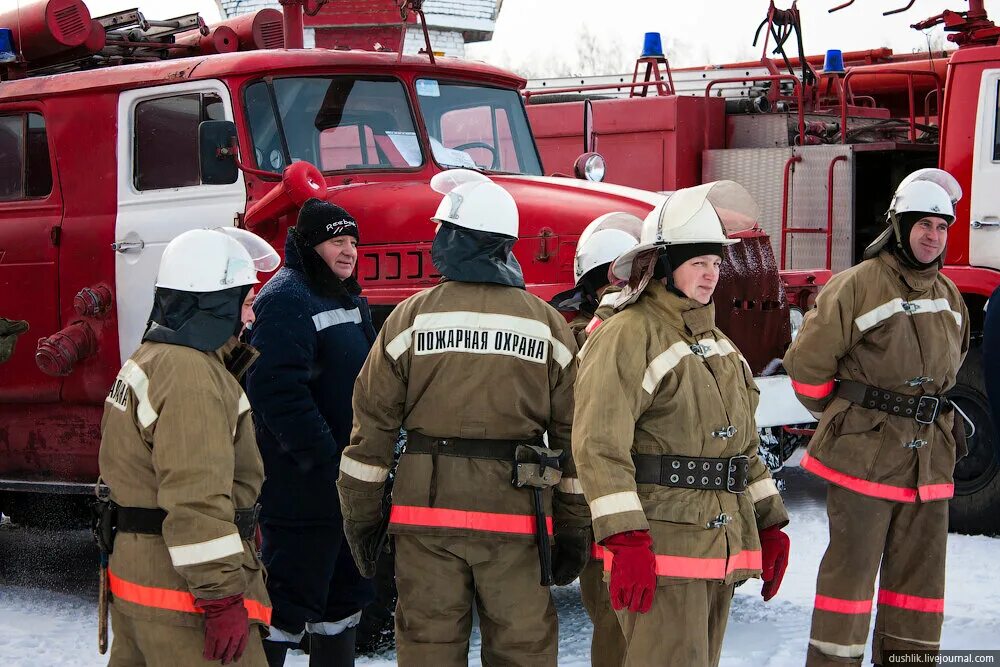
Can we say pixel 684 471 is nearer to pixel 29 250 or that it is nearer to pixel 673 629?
pixel 673 629

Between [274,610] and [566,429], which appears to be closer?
[566,429]

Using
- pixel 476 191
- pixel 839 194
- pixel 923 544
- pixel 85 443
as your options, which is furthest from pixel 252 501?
pixel 839 194

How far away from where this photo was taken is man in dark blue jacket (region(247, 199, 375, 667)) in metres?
4.16

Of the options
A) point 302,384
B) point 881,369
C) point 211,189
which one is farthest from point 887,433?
point 211,189

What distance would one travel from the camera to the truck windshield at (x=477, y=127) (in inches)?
243

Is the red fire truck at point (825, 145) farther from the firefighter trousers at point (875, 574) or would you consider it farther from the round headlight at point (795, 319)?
the firefighter trousers at point (875, 574)

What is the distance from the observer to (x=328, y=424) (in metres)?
4.37

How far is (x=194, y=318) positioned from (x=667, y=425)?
129 centimetres

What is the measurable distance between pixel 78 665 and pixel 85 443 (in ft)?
4.86

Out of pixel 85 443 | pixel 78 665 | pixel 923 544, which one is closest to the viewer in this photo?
pixel 923 544

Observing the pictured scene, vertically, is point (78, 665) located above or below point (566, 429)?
below

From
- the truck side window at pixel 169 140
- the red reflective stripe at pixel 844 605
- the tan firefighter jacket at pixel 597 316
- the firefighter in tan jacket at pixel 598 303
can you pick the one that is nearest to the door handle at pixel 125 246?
the truck side window at pixel 169 140

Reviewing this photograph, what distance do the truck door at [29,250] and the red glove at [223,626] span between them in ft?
11.5

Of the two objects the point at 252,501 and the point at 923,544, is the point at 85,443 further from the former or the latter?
the point at 923,544
